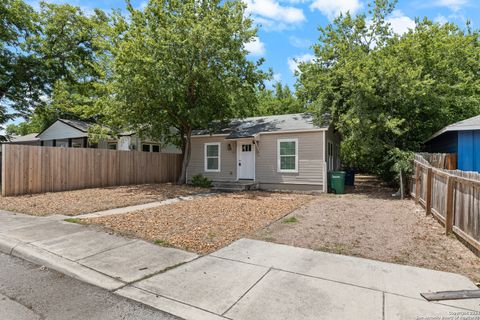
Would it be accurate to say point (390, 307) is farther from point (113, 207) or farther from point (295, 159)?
point (295, 159)

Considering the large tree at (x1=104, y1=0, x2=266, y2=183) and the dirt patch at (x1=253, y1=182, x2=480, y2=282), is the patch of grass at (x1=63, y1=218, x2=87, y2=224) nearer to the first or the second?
the dirt patch at (x1=253, y1=182, x2=480, y2=282)

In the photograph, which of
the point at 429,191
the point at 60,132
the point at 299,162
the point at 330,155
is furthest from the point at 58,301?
the point at 60,132

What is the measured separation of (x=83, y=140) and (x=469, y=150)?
23.8 metres

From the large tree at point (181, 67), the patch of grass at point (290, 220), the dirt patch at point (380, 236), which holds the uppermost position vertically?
the large tree at point (181, 67)

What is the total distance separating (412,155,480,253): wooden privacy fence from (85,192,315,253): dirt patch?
12.4 ft

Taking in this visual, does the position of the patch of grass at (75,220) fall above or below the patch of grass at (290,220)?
above

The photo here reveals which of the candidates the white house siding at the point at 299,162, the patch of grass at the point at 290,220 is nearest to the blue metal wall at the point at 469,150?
the white house siding at the point at 299,162

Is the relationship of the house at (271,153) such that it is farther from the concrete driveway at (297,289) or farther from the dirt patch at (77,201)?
the concrete driveway at (297,289)

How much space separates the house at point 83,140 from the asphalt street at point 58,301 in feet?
53.2

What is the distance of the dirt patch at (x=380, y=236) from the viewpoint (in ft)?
14.6

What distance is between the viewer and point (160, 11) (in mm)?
13375

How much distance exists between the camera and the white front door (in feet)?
47.8

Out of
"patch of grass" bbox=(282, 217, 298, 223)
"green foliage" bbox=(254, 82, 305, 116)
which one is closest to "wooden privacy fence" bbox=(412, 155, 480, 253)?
"patch of grass" bbox=(282, 217, 298, 223)

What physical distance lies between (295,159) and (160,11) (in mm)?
9725
